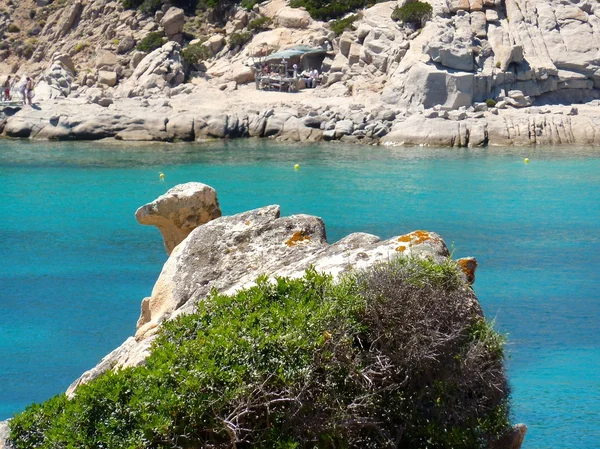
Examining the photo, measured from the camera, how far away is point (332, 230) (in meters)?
22.0

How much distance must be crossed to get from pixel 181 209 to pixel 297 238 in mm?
2825

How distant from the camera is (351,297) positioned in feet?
20.1

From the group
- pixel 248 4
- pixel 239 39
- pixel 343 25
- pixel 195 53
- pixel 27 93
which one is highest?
pixel 248 4

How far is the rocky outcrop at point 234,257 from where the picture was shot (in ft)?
24.6

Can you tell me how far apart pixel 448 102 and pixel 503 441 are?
117ft

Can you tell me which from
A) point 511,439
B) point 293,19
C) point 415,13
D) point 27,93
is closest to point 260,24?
point 293,19

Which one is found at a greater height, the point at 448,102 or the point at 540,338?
the point at 448,102

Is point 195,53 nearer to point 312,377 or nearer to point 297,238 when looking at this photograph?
Answer: point 297,238

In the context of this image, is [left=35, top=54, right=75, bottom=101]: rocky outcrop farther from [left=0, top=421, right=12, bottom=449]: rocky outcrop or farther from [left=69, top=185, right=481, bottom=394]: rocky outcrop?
[left=0, top=421, right=12, bottom=449]: rocky outcrop

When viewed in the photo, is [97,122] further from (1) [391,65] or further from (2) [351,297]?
(2) [351,297]

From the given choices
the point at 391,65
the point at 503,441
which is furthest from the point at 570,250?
the point at 391,65

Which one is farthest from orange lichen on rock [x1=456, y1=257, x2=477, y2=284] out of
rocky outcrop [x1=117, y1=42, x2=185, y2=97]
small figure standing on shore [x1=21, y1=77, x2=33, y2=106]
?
small figure standing on shore [x1=21, y1=77, x2=33, y2=106]

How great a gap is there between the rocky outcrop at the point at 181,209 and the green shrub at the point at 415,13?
120 ft

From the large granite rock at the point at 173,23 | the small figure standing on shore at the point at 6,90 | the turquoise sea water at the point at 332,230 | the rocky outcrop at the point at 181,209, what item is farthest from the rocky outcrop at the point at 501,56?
the rocky outcrop at the point at 181,209
